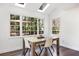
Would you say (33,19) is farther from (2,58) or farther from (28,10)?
(2,58)

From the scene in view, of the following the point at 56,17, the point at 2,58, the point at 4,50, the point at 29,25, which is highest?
the point at 56,17

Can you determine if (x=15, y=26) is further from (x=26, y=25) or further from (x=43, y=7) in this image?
(x=43, y=7)

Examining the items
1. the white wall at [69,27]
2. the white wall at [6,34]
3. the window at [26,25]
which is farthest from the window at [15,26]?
the white wall at [69,27]

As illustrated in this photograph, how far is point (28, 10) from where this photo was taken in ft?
8.91

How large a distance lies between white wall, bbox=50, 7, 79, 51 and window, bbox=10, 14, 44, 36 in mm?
372

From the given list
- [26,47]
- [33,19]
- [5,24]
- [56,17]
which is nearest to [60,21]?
[56,17]

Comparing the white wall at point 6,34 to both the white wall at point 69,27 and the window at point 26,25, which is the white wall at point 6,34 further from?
the white wall at point 69,27

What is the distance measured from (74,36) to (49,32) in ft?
3.26

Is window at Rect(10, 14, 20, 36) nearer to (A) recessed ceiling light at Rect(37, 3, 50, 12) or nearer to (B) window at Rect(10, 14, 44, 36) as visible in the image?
(B) window at Rect(10, 14, 44, 36)

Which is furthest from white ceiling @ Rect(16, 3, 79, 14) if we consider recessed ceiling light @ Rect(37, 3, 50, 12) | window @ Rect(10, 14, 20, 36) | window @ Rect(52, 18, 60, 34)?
window @ Rect(10, 14, 20, 36)

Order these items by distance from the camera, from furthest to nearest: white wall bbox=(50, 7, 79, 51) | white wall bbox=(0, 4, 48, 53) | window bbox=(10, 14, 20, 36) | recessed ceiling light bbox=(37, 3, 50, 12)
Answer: white wall bbox=(0, 4, 48, 53), white wall bbox=(50, 7, 79, 51), window bbox=(10, 14, 20, 36), recessed ceiling light bbox=(37, 3, 50, 12)

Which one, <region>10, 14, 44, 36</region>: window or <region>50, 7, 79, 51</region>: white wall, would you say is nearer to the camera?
<region>10, 14, 44, 36</region>: window

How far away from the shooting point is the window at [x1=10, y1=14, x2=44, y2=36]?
234cm

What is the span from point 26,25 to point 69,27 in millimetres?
1258
